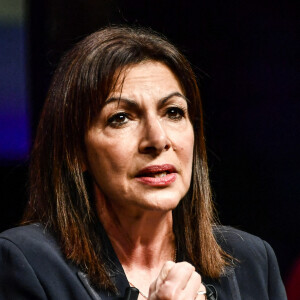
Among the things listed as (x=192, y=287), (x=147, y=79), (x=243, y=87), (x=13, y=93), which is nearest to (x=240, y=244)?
(x=192, y=287)

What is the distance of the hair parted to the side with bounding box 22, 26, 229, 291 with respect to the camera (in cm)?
168

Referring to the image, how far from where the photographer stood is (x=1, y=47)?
222 centimetres

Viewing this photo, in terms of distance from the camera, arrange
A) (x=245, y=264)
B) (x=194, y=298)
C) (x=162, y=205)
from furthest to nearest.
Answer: (x=245, y=264) → (x=162, y=205) → (x=194, y=298)

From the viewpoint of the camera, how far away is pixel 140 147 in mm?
1644

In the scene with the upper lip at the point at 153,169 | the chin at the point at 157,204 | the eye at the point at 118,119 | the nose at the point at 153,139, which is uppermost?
the eye at the point at 118,119

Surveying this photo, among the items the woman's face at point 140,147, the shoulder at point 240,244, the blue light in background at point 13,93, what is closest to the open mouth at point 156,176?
the woman's face at point 140,147

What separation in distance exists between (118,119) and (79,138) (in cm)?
12

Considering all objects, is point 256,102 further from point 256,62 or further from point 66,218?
point 66,218

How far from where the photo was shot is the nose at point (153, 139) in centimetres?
163

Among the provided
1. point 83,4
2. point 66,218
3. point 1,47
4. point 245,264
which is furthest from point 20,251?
point 83,4

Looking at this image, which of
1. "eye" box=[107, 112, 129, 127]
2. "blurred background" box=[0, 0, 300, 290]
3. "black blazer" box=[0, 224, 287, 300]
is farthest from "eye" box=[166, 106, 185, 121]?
"blurred background" box=[0, 0, 300, 290]

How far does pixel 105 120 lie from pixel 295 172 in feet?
3.42

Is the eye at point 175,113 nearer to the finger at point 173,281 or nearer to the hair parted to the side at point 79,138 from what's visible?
the hair parted to the side at point 79,138

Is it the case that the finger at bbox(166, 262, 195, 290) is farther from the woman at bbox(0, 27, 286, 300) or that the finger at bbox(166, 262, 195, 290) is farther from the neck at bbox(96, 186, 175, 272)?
the neck at bbox(96, 186, 175, 272)
